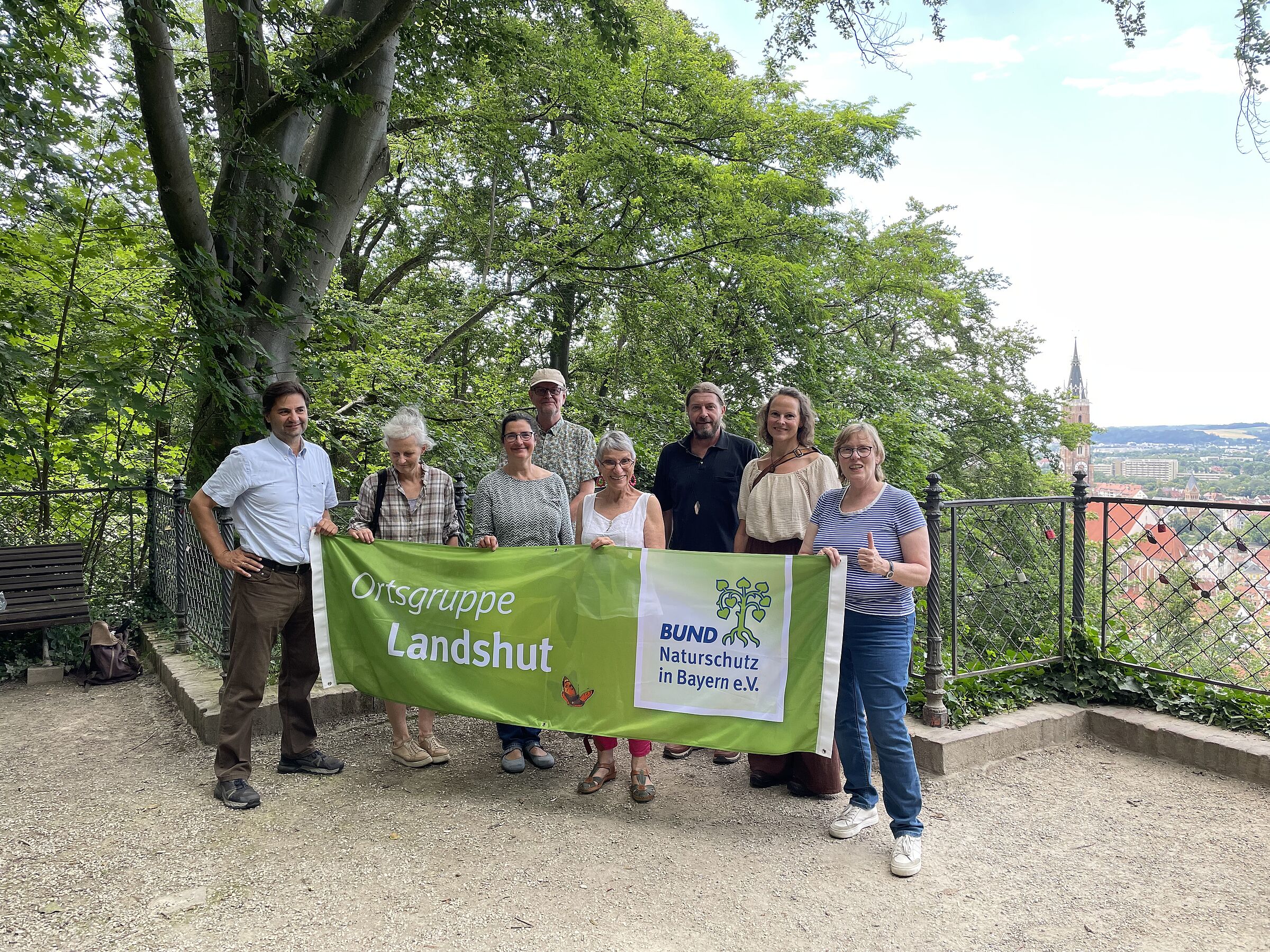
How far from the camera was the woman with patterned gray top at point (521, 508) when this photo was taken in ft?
14.3

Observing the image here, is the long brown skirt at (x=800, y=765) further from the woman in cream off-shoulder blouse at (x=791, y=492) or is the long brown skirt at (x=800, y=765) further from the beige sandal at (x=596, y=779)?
the beige sandal at (x=596, y=779)

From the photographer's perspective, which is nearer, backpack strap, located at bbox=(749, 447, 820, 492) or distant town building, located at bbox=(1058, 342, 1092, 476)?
backpack strap, located at bbox=(749, 447, 820, 492)

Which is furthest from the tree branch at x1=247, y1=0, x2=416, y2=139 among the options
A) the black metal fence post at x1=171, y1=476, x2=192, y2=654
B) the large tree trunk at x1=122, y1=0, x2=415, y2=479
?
the black metal fence post at x1=171, y1=476, x2=192, y2=654

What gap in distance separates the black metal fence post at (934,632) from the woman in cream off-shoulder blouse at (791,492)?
2.63 ft

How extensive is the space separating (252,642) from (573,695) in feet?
5.48

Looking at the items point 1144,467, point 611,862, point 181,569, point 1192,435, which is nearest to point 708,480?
point 611,862

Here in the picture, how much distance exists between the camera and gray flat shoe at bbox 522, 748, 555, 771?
446 centimetres

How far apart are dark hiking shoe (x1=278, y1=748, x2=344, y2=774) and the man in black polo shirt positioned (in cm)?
189

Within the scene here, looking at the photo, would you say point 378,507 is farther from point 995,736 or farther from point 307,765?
point 995,736

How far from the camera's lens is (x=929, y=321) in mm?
20516

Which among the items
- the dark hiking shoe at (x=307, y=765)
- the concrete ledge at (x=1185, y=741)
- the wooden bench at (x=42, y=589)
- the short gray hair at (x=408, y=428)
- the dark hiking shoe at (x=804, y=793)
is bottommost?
the dark hiking shoe at (x=307, y=765)

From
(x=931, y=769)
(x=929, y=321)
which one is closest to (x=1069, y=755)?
(x=931, y=769)

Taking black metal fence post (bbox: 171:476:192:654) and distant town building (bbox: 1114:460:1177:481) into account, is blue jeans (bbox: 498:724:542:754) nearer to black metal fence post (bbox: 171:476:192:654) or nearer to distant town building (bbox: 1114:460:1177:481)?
A: black metal fence post (bbox: 171:476:192:654)

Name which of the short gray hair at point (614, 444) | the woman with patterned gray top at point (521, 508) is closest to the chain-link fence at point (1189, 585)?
the short gray hair at point (614, 444)
